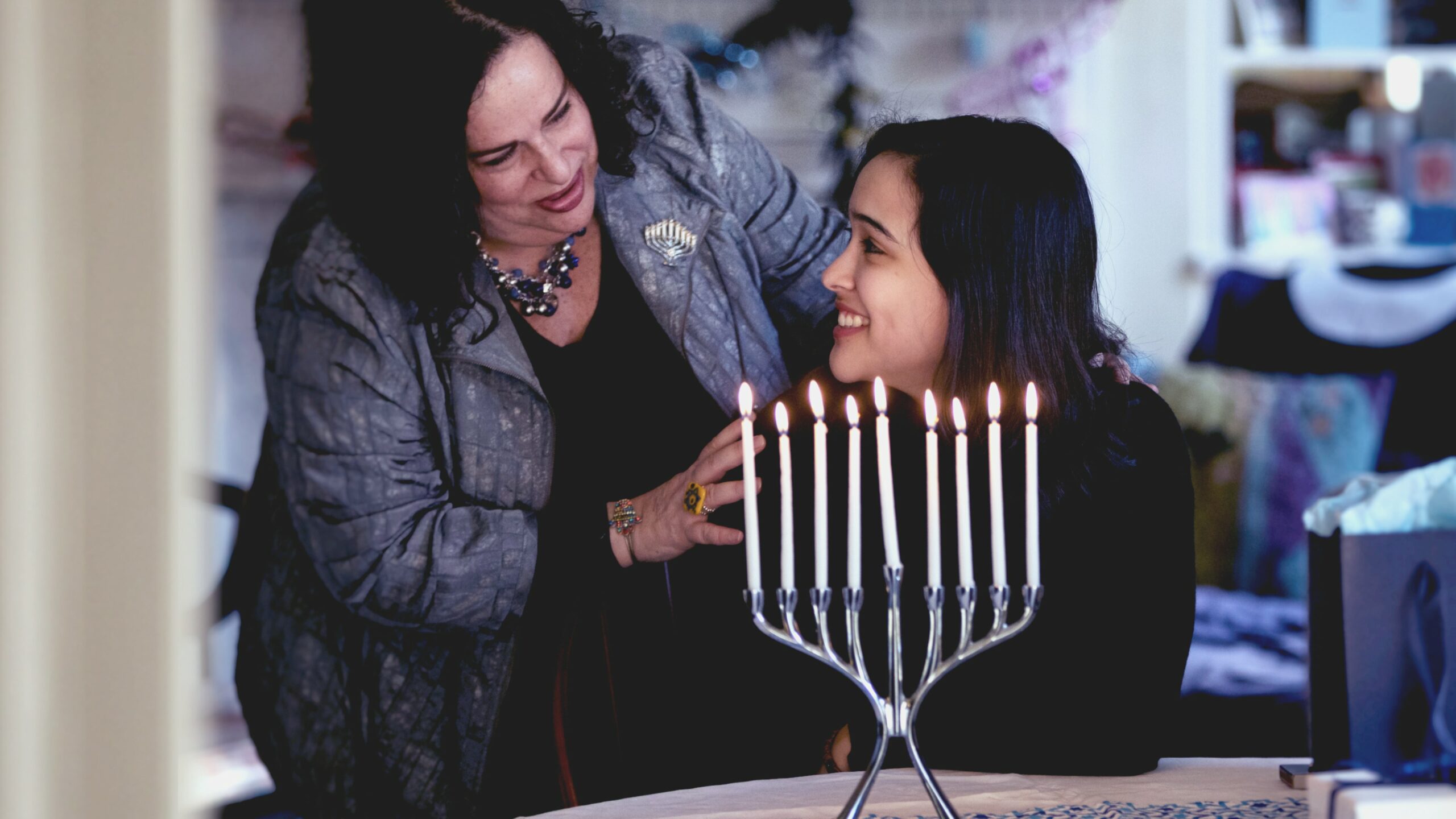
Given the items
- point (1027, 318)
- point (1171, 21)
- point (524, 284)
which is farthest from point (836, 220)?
point (1171, 21)

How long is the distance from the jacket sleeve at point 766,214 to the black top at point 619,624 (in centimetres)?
15

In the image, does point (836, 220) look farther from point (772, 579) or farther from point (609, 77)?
point (772, 579)

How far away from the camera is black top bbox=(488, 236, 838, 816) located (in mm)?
1302

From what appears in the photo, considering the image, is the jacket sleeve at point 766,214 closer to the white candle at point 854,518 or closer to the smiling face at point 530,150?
the smiling face at point 530,150

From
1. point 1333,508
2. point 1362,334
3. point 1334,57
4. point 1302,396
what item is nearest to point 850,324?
point 1333,508

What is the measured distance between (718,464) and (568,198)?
326mm

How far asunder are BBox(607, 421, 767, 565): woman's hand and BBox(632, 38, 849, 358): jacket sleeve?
171 mm

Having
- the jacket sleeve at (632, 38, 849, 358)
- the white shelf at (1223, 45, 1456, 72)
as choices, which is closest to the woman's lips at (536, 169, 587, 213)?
the jacket sleeve at (632, 38, 849, 358)

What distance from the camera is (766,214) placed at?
1407mm

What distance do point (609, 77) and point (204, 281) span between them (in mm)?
477

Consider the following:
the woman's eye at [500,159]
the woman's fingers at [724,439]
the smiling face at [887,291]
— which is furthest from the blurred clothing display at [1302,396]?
the woman's eye at [500,159]

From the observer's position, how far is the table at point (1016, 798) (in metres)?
1.06

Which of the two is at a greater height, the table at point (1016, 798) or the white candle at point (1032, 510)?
the white candle at point (1032, 510)

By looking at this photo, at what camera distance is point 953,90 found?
170 centimetres
